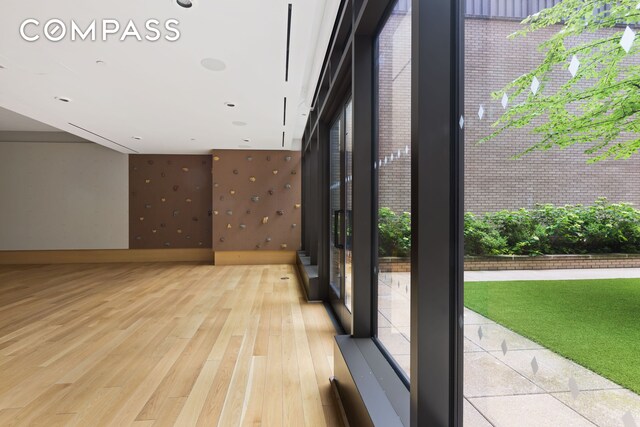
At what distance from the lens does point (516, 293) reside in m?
0.97

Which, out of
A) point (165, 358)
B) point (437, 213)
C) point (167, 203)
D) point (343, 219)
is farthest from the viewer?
point (167, 203)

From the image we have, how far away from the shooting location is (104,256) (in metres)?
9.52

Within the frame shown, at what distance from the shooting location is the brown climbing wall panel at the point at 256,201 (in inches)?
359

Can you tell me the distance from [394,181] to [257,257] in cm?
725

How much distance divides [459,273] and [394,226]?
2.91ft

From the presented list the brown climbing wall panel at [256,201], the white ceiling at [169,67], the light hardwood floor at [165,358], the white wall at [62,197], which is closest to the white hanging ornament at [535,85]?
the light hardwood floor at [165,358]

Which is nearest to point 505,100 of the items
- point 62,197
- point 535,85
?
point 535,85

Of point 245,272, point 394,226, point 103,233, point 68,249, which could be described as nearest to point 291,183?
point 245,272

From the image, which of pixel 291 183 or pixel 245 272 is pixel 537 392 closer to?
pixel 245 272

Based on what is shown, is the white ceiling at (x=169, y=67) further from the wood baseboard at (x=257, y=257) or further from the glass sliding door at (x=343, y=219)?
the wood baseboard at (x=257, y=257)

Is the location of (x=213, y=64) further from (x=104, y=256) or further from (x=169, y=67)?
(x=104, y=256)

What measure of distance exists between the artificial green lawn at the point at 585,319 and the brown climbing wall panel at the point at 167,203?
9574mm

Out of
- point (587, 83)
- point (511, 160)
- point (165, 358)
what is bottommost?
point (165, 358)

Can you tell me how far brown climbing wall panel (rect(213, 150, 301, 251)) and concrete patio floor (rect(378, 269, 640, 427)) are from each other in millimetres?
8053
